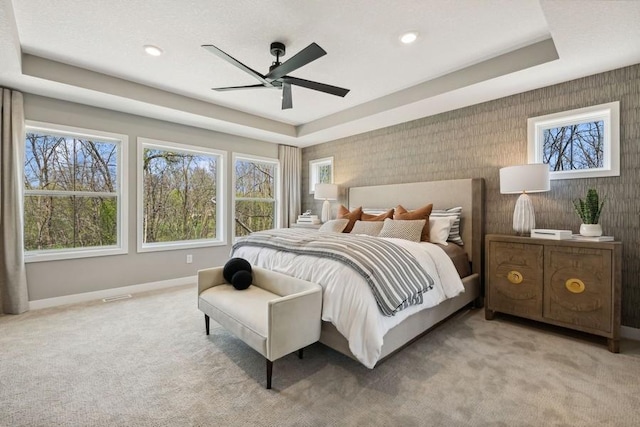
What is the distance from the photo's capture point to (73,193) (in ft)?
11.9

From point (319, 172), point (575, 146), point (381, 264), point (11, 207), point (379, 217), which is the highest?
point (319, 172)

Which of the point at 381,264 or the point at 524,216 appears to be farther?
the point at 524,216

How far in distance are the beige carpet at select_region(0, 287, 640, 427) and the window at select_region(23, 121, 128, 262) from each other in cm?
117

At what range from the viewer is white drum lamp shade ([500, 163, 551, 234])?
109 inches

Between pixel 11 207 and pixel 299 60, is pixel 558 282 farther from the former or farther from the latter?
pixel 11 207

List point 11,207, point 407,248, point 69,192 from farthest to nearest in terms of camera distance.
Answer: point 69,192 → point 11,207 → point 407,248

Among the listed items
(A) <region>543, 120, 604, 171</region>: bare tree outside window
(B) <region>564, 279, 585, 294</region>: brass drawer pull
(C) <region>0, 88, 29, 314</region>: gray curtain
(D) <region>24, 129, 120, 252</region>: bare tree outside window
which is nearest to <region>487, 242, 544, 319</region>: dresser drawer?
(B) <region>564, 279, 585, 294</region>: brass drawer pull

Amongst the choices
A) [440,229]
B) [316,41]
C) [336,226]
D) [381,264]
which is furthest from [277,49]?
[440,229]

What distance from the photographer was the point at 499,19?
7.49 ft

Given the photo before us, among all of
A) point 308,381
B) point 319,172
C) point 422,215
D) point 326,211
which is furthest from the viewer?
point 319,172

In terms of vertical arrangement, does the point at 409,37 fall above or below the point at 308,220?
above

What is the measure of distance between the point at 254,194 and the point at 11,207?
3.19 m

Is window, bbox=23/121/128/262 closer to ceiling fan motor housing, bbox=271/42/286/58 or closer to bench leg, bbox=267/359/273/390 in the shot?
ceiling fan motor housing, bbox=271/42/286/58

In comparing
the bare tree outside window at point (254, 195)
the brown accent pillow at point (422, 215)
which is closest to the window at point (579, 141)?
the brown accent pillow at point (422, 215)
